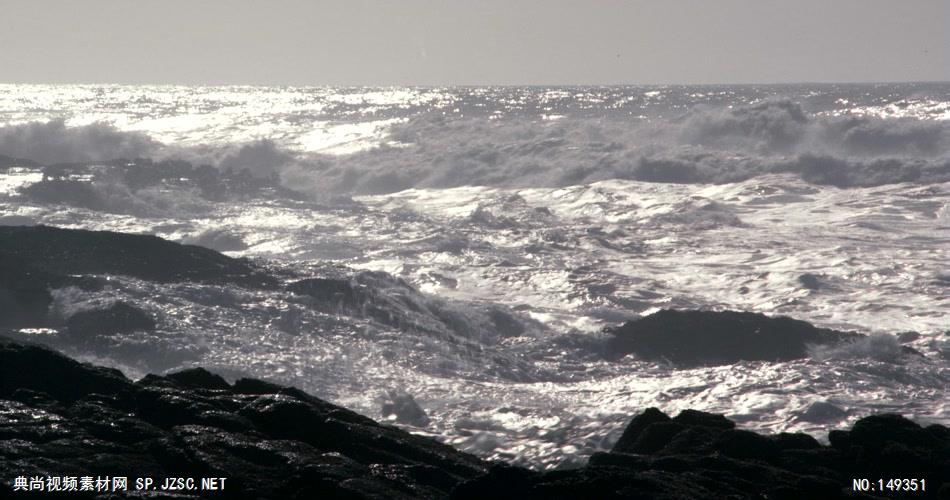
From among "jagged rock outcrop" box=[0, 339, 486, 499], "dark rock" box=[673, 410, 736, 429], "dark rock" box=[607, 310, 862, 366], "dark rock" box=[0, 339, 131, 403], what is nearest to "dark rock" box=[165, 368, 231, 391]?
"jagged rock outcrop" box=[0, 339, 486, 499]

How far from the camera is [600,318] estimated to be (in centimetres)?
3016

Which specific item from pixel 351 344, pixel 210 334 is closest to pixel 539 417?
pixel 351 344

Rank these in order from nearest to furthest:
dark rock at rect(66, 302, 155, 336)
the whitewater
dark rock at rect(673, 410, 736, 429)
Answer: dark rock at rect(673, 410, 736, 429)
the whitewater
dark rock at rect(66, 302, 155, 336)

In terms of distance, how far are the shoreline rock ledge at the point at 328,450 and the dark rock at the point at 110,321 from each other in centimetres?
942

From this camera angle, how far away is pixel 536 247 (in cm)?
4028

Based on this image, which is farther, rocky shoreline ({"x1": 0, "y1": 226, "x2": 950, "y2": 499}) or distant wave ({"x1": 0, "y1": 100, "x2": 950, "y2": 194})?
distant wave ({"x1": 0, "y1": 100, "x2": 950, "y2": 194})

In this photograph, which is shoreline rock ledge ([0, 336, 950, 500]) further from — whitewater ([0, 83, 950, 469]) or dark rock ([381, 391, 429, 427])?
dark rock ([381, 391, 429, 427])

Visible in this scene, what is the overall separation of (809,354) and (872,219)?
64.6 feet

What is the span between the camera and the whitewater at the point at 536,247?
22.9 metres

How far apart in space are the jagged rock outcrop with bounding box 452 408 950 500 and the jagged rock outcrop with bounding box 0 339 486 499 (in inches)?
55.3

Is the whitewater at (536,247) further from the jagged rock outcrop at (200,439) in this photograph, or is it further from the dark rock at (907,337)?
the jagged rock outcrop at (200,439)

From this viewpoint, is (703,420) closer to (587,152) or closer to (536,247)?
(536,247)

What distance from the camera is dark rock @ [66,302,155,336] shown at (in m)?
24.3

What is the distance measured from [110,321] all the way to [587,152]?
42.8 meters
